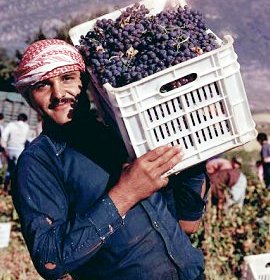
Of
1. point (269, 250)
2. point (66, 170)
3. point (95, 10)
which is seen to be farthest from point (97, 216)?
point (95, 10)

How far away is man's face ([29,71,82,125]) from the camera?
7.01 ft

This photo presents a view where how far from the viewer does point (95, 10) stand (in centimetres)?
1057

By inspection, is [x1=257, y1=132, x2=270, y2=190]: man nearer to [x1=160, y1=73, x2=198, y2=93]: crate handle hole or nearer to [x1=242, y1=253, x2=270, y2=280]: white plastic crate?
[x1=242, y1=253, x2=270, y2=280]: white plastic crate

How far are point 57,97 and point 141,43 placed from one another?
32cm

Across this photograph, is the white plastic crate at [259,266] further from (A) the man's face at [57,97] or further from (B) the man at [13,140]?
(B) the man at [13,140]

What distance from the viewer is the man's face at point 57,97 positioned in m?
2.14

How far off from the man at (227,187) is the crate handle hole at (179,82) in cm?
352

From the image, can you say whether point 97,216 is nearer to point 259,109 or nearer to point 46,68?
point 46,68

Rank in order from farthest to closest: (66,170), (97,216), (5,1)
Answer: (5,1), (66,170), (97,216)

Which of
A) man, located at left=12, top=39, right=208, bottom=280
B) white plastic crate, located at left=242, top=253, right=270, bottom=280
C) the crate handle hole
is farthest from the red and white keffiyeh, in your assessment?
white plastic crate, located at left=242, top=253, right=270, bottom=280

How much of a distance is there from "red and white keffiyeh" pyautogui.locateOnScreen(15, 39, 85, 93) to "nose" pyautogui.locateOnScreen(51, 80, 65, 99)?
0.03 metres

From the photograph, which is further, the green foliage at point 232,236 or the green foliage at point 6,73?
the green foliage at point 6,73

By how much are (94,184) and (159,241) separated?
297 millimetres

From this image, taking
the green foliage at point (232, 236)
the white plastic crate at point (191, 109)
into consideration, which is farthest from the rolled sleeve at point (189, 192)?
the green foliage at point (232, 236)
